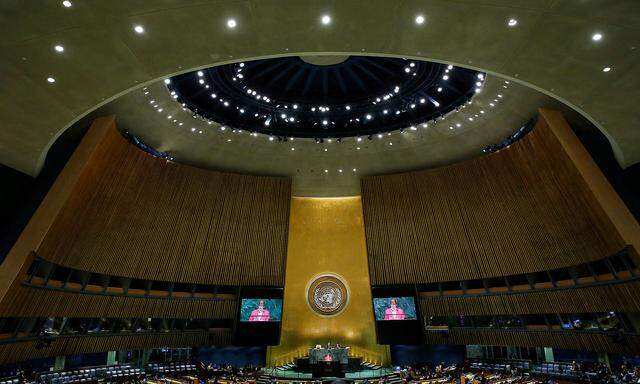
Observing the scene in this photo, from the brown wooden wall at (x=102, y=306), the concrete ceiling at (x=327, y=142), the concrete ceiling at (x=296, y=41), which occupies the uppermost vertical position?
the concrete ceiling at (x=327, y=142)

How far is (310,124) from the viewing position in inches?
717

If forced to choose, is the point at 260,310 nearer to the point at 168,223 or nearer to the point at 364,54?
the point at 168,223

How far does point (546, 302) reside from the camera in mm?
14922

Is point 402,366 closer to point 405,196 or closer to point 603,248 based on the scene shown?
point 405,196

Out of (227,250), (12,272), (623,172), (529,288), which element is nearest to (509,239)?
(529,288)

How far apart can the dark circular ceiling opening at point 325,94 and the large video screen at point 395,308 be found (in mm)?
8502

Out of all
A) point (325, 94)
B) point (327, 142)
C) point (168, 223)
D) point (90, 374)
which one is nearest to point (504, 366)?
point (327, 142)

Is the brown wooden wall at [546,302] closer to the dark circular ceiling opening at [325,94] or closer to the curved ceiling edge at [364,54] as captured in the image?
the curved ceiling edge at [364,54]

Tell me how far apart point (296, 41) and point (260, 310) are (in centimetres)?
1397

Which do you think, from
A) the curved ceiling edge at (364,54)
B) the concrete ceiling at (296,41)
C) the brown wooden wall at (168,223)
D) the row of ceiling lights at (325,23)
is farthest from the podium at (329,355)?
the row of ceiling lights at (325,23)

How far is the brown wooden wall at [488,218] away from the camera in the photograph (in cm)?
1345

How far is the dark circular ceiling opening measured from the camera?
15.2 m

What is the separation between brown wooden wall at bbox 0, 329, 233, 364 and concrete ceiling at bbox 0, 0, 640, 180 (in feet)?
23.8

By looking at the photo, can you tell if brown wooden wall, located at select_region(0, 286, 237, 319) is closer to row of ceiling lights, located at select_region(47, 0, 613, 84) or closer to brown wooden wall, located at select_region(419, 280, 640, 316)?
row of ceiling lights, located at select_region(47, 0, 613, 84)
